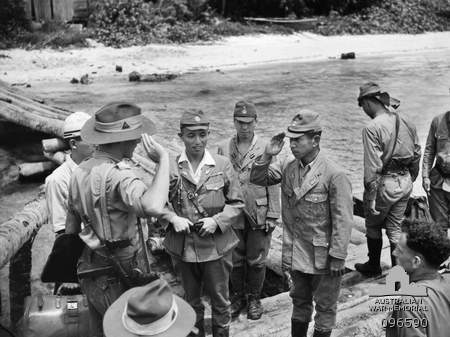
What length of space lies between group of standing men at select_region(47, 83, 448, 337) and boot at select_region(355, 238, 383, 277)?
0.04 ft

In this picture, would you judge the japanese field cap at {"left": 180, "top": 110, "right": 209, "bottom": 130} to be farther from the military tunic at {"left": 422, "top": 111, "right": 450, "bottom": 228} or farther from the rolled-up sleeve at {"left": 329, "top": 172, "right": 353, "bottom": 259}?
the military tunic at {"left": 422, "top": 111, "right": 450, "bottom": 228}

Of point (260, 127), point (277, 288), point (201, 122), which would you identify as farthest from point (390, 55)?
point (201, 122)

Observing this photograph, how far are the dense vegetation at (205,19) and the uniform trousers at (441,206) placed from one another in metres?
16.1

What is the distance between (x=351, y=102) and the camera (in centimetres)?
1484

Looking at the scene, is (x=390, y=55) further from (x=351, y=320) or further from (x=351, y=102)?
(x=351, y=320)

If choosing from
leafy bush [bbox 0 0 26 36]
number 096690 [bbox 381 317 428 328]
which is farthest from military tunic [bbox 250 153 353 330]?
leafy bush [bbox 0 0 26 36]

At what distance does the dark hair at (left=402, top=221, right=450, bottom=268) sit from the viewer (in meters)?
3.02

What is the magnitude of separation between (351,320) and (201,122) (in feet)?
6.80

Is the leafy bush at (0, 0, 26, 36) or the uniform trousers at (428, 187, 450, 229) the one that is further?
the leafy bush at (0, 0, 26, 36)

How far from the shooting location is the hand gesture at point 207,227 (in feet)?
13.6

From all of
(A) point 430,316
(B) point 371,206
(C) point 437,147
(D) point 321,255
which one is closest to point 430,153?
(C) point 437,147

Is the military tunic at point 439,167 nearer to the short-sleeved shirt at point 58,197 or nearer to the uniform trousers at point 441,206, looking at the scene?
the uniform trousers at point 441,206

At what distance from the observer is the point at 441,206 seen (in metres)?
5.63

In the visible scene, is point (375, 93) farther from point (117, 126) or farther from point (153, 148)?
point (117, 126)
